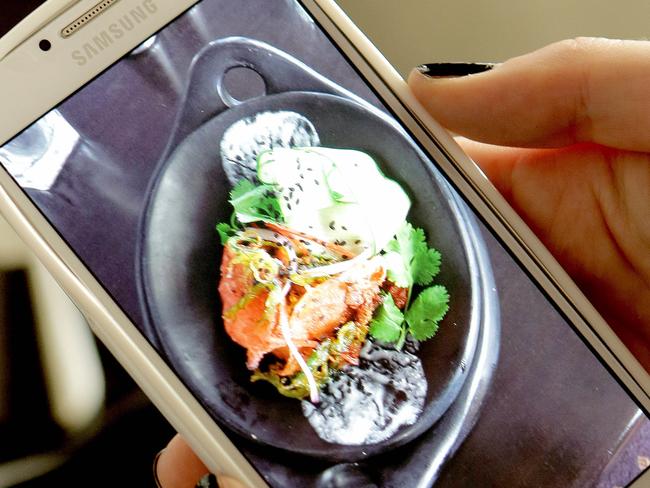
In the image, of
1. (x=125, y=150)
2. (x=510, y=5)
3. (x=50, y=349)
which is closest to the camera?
(x=125, y=150)

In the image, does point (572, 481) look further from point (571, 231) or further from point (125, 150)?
point (125, 150)

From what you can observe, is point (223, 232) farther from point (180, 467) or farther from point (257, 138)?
point (180, 467)

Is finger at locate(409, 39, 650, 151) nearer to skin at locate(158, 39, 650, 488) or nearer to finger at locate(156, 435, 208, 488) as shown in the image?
skin at locate(158, 39, 650, 488)

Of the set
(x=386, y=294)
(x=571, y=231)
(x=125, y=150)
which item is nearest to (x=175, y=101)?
(x=125, y=150)

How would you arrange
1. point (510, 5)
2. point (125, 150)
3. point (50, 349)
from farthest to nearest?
point (510, 5)
point (50, 349)
point (125, 150)

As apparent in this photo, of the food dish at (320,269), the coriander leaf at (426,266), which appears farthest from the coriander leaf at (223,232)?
the coriander leaf at (426,266)

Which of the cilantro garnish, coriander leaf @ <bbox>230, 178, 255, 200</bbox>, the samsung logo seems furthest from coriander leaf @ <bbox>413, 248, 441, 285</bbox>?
the samsung logo
